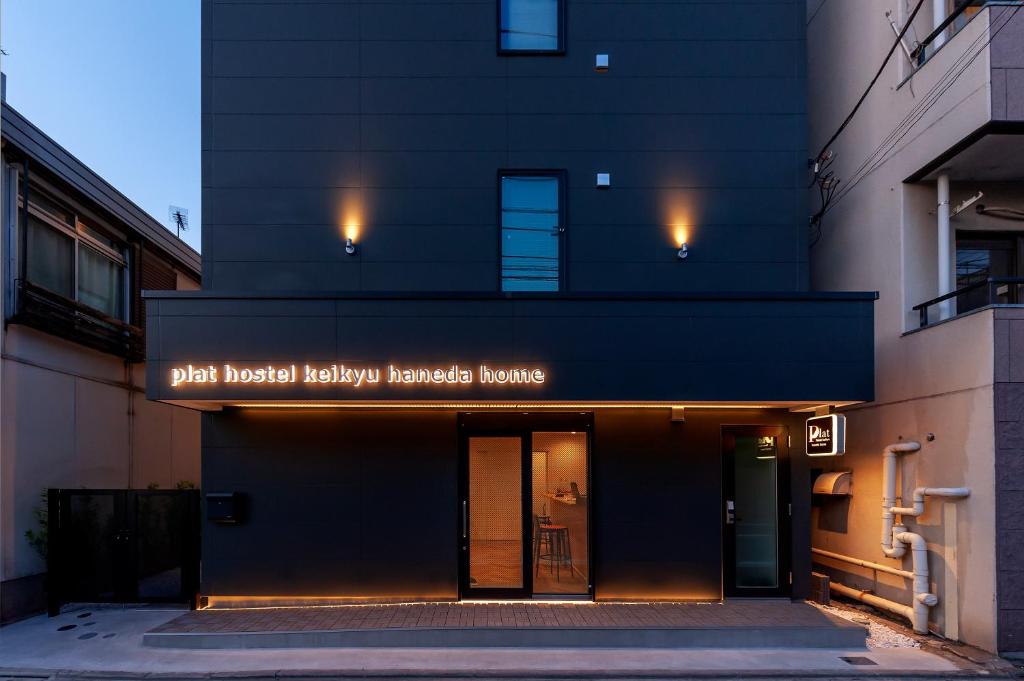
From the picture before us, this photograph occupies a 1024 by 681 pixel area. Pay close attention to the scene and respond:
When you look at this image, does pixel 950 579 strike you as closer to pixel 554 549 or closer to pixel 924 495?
pixel 924 495

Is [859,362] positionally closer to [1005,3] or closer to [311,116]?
[1005,3]

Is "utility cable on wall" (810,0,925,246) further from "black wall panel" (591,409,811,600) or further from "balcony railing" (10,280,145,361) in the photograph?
"balcony railing" (10,280,145,361)

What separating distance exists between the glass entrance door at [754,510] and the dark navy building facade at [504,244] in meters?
0.03

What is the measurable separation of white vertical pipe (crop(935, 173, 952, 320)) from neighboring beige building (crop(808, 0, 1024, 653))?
0.02 meters

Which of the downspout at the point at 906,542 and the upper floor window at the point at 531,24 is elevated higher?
the upper floor window at the point at 531,24

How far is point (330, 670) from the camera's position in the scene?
23.3ft

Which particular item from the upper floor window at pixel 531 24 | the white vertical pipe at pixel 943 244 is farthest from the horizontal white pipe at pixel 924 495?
the upper floor window at pixel 531 24

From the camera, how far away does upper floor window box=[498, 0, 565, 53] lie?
976 cm

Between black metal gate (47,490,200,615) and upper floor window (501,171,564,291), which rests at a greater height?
upper floor window (501,171,564,291)

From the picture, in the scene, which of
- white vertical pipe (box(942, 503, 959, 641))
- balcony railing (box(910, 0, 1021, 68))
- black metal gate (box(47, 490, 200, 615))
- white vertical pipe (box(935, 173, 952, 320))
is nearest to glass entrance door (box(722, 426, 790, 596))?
white vertical pipe (box(942, 503, 959, 641))

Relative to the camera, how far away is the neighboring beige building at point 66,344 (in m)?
9.33

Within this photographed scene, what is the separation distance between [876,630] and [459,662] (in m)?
5.32

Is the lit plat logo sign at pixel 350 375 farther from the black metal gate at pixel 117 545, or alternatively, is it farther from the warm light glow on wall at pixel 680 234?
the warm light glow on wall at pixel 680 234

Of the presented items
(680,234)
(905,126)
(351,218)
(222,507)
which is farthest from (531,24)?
(222,507)
